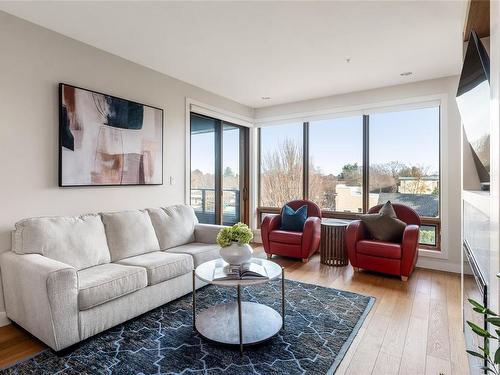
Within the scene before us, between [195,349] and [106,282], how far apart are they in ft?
2.71

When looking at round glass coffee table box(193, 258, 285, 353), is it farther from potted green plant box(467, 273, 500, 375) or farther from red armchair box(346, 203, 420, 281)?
red armchair box(346, 203, 420, 281)

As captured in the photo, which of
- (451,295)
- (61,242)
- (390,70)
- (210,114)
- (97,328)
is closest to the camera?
(97,328)

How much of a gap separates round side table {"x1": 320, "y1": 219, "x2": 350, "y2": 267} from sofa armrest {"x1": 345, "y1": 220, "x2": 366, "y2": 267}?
0.83ft

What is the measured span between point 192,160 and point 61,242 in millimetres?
2268

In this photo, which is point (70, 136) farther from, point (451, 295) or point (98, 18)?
point (451, 295)

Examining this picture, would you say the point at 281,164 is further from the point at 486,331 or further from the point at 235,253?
the point at 486,331

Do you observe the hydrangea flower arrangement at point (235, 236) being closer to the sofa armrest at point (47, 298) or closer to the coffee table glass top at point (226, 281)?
the coffee table glass top at point (226, 281)

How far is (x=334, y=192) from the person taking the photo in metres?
4.89

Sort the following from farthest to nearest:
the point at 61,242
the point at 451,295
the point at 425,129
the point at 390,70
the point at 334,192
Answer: the point at 334,192 → the point at 425,129 → the point at 390,70 → the point at 451,295 → the point at 61,242

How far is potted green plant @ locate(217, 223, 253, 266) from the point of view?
2.35m

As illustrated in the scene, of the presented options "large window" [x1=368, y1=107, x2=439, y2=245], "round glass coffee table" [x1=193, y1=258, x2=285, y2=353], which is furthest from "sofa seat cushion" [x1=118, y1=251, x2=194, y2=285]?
"large window" [x1=368, y1=107, x2=439, y2=245]

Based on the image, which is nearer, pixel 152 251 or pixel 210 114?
pixel 152 251

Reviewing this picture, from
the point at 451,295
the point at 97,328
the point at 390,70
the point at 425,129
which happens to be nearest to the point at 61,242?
the point at 97,328

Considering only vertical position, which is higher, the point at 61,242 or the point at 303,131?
the point at 303,131
